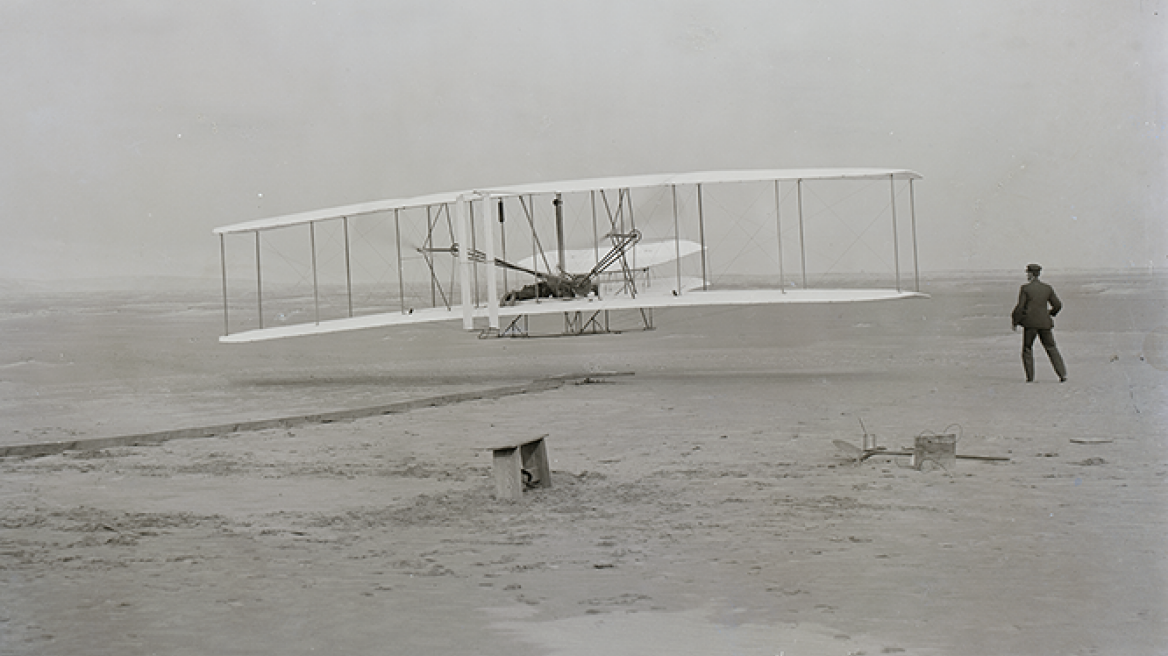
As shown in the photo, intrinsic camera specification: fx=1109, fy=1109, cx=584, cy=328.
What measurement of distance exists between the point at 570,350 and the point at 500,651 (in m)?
24.2

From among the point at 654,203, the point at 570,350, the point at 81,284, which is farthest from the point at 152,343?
the point at 81,284

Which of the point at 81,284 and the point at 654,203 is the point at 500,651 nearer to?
the point at 654,203

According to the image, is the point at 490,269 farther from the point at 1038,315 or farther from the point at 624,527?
the point at 624,527

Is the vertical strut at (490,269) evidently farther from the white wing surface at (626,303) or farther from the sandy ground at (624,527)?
the sandy ground at (624,527)

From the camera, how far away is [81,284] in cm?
5597

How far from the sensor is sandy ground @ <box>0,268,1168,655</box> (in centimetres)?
618

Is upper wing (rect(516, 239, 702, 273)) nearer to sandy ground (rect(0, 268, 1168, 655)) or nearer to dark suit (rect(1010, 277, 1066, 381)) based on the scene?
sandy ground (rect(0, 268, 1168, 655))

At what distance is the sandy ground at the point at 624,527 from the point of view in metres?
6.18

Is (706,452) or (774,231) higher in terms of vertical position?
(774,231)

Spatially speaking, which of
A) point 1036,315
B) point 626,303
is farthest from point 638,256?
point 1036,315

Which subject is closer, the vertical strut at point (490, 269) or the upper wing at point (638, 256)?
the vertical strut at point (490, 269)

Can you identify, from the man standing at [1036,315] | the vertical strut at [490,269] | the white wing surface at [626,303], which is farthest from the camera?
the vertical strut at [490,269]

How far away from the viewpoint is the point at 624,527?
846cm

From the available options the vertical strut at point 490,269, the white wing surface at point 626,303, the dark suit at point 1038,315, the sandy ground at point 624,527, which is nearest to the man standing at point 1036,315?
the dark suit at point 1038,315
